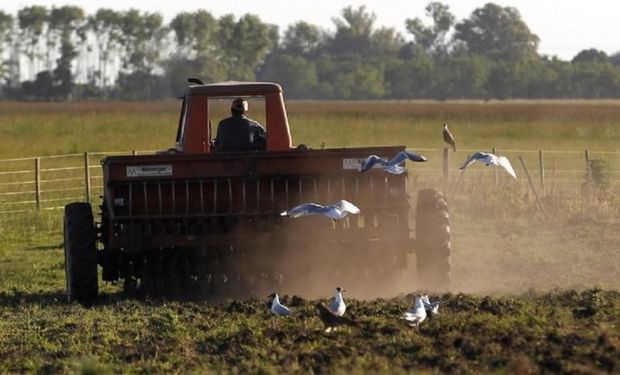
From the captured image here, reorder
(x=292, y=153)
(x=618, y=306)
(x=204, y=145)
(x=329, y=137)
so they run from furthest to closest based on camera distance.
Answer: (x=329, y=137) → (x=204, y=145) → (x=292, y=153) → (x=618, y=306)

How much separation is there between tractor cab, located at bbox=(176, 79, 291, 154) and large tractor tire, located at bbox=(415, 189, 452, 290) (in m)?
1.88

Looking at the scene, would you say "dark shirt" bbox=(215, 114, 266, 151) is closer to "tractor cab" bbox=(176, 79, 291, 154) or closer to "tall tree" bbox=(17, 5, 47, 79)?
"tractor cab" bbox=(176, 79, 291, 154)

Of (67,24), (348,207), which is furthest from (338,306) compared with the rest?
(67,24)

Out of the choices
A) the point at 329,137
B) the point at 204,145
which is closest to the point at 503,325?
the point at 204,145

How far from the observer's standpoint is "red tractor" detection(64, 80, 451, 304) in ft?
41.3

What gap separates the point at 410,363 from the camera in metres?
8.67

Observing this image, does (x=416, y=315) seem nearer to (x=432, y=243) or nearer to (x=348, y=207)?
(x=348, y=207)

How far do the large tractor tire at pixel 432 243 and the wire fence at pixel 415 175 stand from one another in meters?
9.66

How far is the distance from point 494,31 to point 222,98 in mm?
133123

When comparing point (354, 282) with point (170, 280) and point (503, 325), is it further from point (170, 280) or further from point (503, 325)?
point (503, 325)

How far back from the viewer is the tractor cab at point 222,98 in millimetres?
14117

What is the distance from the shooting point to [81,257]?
12828 millimetres

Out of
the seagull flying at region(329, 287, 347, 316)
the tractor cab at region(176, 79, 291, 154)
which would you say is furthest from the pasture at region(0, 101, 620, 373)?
the tractor cab at region(176, 79, 291, 154)

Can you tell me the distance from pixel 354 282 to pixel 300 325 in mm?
2874
